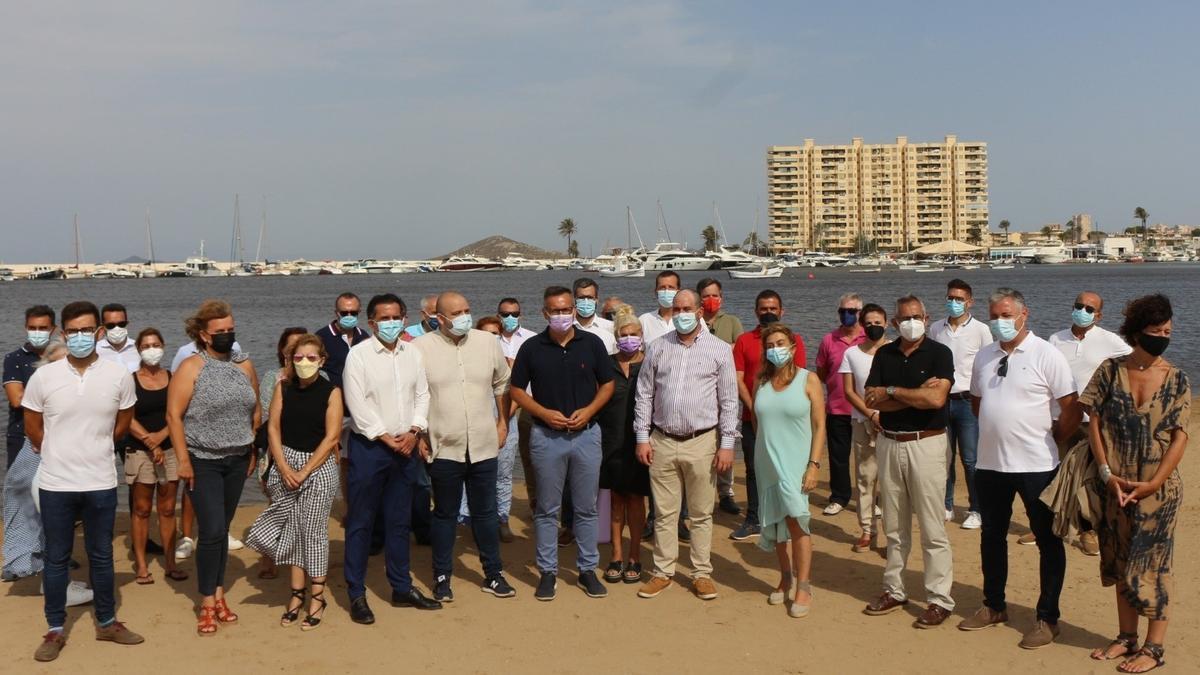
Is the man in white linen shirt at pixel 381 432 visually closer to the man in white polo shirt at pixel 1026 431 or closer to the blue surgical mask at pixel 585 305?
the blue surgical mask at pixel 585 305

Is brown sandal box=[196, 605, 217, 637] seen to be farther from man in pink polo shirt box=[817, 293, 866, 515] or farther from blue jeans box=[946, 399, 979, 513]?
blue jeans box=[946, 399, 979, 513]

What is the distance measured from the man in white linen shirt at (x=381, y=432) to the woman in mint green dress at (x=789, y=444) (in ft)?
7.40

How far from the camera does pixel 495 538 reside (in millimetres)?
6910

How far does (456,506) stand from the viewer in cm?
672

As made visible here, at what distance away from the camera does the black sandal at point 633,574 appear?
7.19m

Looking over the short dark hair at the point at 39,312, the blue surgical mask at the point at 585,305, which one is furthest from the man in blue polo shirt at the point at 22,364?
the blue surgical mask at the point at 585,305

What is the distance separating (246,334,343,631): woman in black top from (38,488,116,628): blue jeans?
0.85 meters

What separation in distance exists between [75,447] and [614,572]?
3.64m

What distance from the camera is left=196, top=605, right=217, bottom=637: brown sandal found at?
614cm

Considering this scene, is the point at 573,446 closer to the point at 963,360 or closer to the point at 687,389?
the point at 687,389

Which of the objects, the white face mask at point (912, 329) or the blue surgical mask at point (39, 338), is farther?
the blue surgical mask at point (39, 338)

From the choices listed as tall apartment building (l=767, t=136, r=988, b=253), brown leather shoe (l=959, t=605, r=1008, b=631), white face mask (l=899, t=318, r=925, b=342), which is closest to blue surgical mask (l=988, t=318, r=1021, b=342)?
white face mask (l=899, t=318, r=925, b=342)

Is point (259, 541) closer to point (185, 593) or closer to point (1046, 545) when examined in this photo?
point (185, 593)

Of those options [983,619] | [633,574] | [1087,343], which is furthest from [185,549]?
[1087,343]
